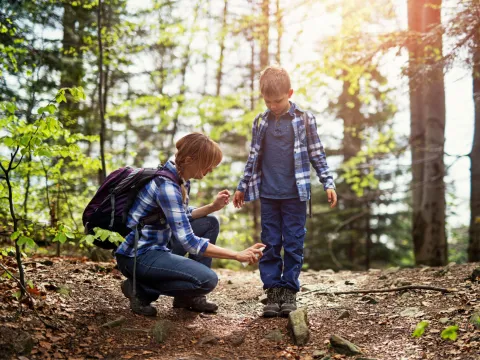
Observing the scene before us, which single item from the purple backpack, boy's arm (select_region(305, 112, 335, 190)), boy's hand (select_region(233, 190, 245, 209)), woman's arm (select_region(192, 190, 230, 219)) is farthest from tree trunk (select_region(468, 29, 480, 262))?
the purple backpack

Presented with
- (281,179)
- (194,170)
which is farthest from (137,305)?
(281,179)

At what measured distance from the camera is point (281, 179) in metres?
4.14

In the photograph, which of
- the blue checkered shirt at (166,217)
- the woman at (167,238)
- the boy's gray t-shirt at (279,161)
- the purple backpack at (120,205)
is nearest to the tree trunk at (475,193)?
the boy's gray t-shirt at (279,161)

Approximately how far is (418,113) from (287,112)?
5426mm

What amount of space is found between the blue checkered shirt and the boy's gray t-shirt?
870 mm

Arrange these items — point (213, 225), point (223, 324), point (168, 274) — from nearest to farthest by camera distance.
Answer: point (168, 274), point (223, 324), point (213, 225)

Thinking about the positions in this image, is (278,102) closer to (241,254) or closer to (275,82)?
(275,82)

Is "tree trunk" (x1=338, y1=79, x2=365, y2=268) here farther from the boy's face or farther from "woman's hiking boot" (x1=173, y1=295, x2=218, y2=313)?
"woman's hiking boot" (x1=173, y1=295, x2=218, y2=313)

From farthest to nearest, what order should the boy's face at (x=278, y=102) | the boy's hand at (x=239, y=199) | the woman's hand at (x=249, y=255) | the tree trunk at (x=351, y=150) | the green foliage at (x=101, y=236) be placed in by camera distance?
the tree trunk at (x=351, y=150)
the boy's hand at (x=239, y=199)
the boy's face at (x=278, y=102)
the woman's hand at (x=249, y=255)
the green foliage at (x=101, y=236)

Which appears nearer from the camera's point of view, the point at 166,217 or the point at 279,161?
the point at 166,217

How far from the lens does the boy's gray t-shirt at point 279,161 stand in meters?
4.12

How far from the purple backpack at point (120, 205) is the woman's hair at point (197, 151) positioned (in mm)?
155

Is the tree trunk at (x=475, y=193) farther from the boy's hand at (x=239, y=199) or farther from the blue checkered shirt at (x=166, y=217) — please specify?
the blue checkered shirt at (x=166, y=217)

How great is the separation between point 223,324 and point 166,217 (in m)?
1.12
